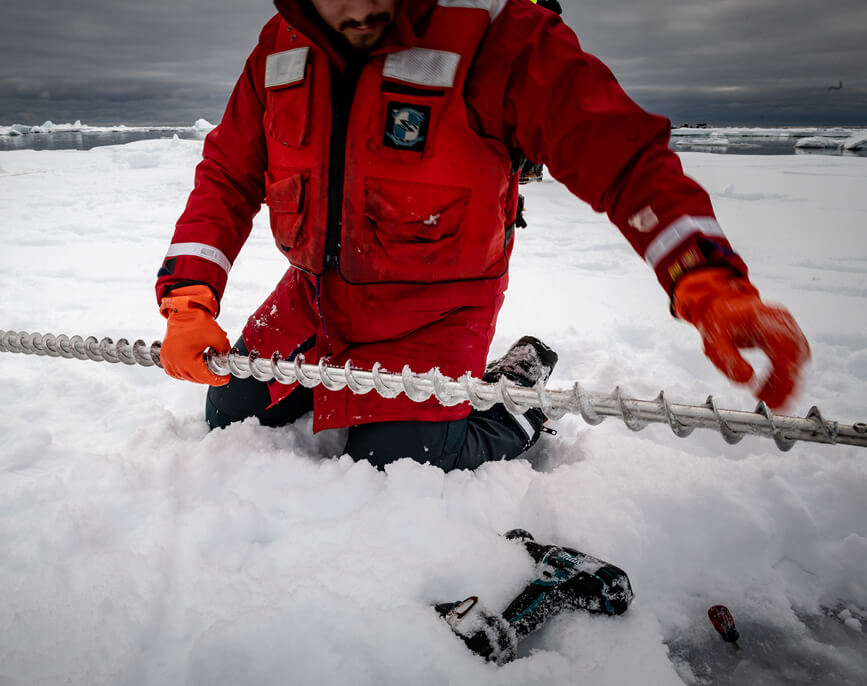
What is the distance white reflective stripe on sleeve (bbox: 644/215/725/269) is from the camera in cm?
91

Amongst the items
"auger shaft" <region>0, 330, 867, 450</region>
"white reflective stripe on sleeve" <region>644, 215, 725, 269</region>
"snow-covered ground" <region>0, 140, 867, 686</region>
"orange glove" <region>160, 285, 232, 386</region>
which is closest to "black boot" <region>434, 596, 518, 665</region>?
"snow-covered ground" <region>0, 140, 867, 686</region>

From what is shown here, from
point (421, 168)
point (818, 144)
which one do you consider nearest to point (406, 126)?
point (421, 168)

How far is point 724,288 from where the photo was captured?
2.86ft

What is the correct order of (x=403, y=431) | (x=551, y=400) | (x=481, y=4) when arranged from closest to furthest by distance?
(x=551, y=400)
(x=481, y=4)
(x=403, y=431)

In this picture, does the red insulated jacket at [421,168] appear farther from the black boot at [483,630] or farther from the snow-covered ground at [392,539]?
the black boot at [483,630]

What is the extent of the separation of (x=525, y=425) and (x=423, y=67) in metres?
1.03

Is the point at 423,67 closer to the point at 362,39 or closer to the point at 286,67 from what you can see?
the point at 362,39

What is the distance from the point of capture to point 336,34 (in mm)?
1236

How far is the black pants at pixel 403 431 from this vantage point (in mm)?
1417

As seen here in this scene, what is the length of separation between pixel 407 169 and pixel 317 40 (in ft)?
1.17

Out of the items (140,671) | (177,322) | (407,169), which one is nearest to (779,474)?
(407,169)

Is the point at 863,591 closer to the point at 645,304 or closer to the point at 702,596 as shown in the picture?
the point at 702,596

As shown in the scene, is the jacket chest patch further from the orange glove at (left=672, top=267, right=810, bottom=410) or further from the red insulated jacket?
the orange glove at (left=672, top=267, right=810, bottom=410)

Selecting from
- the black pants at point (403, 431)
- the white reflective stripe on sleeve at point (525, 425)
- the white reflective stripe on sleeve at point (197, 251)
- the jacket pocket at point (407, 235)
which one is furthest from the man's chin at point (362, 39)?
the white reflective stripe on sleeve at point (525, 425)
